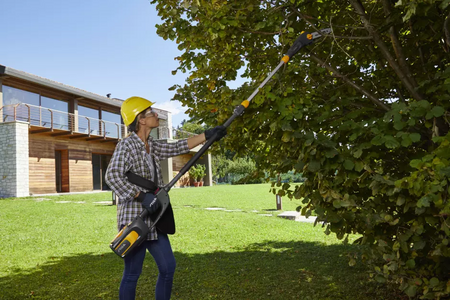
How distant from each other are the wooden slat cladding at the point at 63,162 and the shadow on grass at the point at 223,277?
16.3 m

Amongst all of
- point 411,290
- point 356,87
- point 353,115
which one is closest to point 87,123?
point 356,87

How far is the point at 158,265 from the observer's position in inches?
130

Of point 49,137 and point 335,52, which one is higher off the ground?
point 49,137

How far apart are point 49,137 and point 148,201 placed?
2122cm

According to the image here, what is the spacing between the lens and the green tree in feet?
9.48

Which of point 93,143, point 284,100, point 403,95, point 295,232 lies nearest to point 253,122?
point 284,100

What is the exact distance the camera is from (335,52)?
4.81 meters

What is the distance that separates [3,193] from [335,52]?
1949 centimetres

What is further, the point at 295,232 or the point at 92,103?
the point at 92,103

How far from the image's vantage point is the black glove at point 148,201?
315 centimetres

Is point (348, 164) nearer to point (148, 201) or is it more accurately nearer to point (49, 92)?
point (148, 201)

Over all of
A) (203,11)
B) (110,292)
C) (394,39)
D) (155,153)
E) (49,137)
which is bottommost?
(110,292)

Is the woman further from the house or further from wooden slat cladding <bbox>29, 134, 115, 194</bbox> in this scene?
wooden slat cladding <bbox>29, 134, 115, 194</bbox>

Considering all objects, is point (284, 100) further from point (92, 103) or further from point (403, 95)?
point (92, 103)
